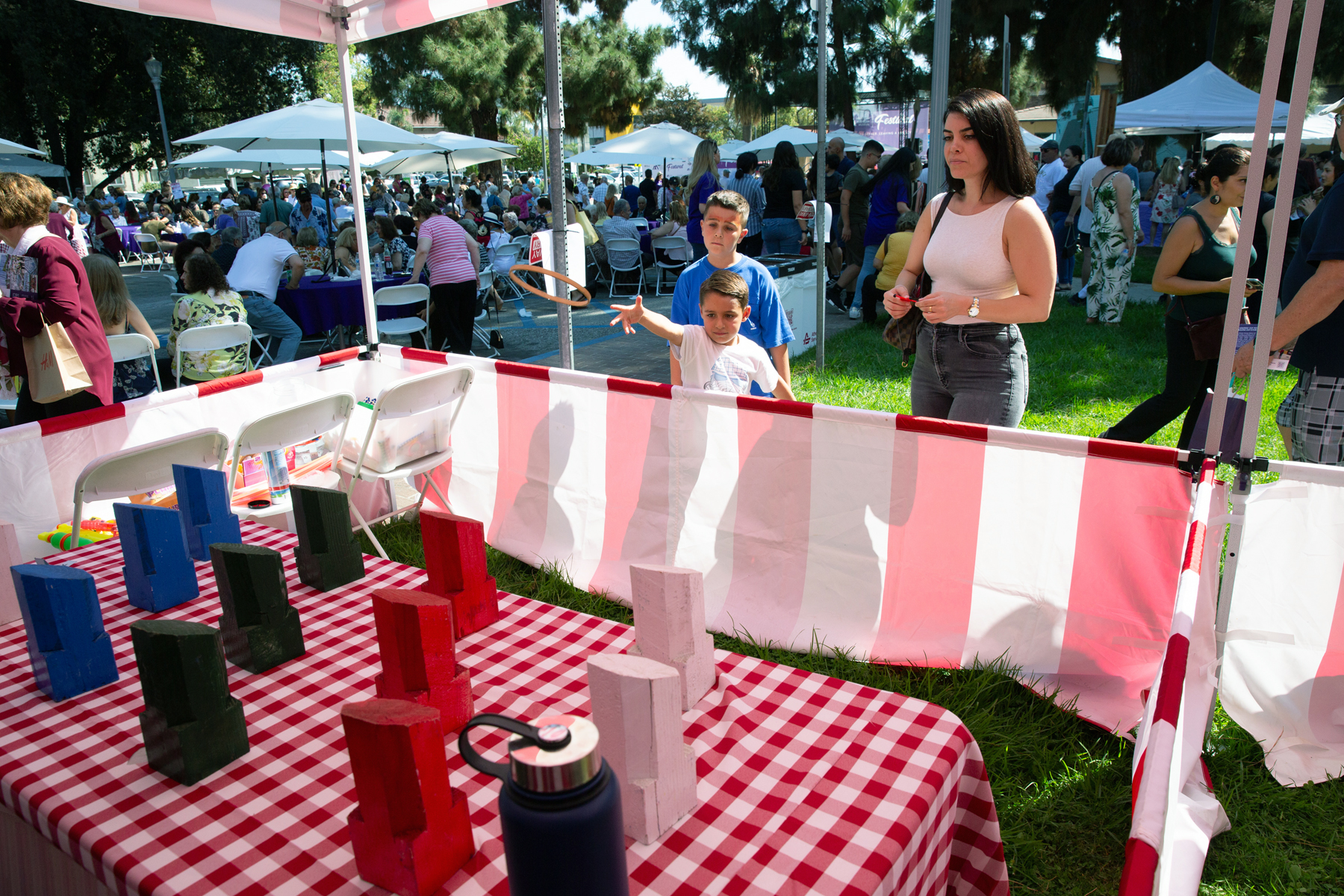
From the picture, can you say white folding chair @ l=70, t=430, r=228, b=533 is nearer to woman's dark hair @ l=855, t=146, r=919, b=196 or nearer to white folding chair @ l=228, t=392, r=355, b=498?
white folding chair @ l=228, t=392, r=355, b=498

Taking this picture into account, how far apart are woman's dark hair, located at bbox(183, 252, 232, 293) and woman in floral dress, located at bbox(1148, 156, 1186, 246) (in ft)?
42.4

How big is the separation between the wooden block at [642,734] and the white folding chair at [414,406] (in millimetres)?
2344

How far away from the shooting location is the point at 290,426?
3.25m

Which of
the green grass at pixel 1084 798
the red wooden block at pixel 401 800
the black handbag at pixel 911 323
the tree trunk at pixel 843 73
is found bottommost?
the green grass at pixel 1084 798

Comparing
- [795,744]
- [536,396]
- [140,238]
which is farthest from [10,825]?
[140,238]

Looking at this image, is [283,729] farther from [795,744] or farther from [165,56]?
[165,56]

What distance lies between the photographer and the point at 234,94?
27188 millimetres

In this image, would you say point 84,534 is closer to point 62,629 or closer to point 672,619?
point 62,629

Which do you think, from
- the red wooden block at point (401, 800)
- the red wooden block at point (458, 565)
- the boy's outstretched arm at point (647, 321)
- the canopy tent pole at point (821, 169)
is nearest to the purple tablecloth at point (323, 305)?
the canopy tent pole at point (821, 169)

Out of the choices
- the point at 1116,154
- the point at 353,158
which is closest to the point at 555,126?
the point at 353,158

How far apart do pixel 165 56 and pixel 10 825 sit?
101 feet

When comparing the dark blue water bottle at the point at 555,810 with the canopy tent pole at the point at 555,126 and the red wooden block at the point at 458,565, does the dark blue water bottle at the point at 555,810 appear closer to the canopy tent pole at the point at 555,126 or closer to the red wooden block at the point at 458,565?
the red wooden block at the point at 458,565

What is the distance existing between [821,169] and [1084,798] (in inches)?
195

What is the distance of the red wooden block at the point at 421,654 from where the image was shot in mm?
1335
